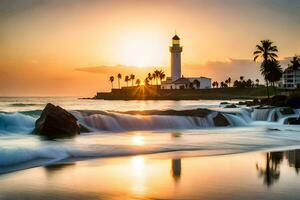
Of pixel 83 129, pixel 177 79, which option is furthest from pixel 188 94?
pixel 83 129

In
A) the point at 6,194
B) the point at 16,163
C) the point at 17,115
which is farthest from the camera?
the point at 17,115

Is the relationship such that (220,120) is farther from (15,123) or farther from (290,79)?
(290,79)

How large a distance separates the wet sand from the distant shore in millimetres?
88829

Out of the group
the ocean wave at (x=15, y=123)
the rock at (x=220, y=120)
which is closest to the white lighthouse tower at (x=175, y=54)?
the rock at (x=220, y=120)

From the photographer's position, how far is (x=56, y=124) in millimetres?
23891

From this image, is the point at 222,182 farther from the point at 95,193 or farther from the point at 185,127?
the point at 185,127

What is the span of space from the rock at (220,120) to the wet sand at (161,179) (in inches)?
664

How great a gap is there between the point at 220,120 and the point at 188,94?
89946mm

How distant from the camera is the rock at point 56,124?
23.7 m

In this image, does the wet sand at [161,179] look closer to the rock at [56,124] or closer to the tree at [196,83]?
the rock at [56,124]

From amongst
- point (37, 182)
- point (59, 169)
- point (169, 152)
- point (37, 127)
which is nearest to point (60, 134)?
point (37, 127)

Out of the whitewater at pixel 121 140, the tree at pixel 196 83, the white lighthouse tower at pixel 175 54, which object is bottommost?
the whitewater at pixel 121 140

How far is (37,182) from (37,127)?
13536mm

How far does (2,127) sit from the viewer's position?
2673cm
